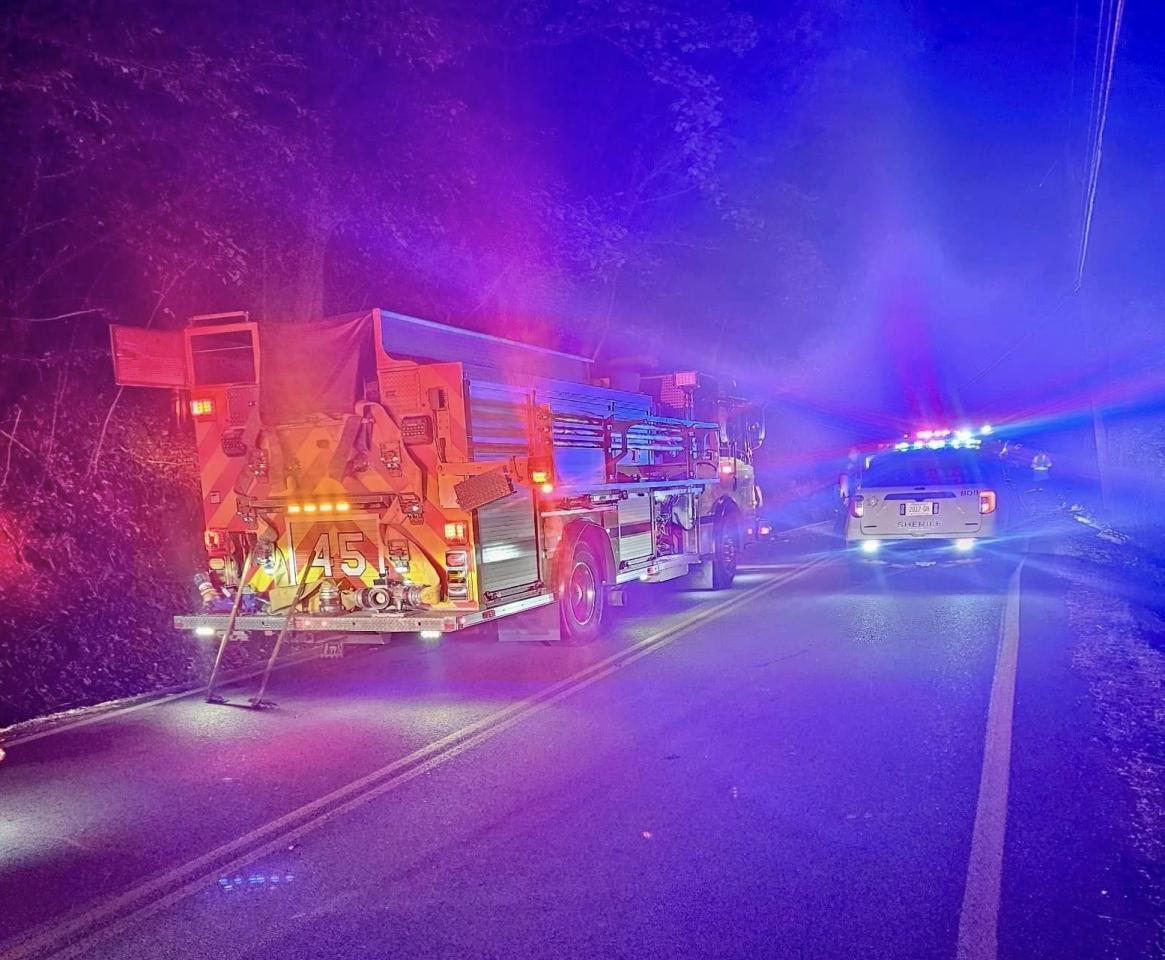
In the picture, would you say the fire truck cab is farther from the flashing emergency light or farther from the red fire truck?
the flashing emergency light

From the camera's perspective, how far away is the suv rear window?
548 inches

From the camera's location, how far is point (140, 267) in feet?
33.4

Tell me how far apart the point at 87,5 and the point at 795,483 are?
32.9 m

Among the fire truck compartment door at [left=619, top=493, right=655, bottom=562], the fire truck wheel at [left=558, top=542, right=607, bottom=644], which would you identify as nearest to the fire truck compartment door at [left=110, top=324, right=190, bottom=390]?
the fire truck wheel at [left=558, top=542, right=607, bottom=644]

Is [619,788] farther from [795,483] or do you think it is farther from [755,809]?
[795,483]

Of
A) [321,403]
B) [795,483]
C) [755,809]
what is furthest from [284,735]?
[795,483]

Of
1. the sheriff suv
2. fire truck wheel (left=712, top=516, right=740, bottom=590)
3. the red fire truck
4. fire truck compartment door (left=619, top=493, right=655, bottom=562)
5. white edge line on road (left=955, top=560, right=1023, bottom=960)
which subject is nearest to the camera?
white edge line on road (left=955, top=560, right=1023, bottom=960)

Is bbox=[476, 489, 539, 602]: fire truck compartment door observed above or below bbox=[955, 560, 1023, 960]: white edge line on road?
above

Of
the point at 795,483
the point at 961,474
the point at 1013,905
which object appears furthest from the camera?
the point at 795,483

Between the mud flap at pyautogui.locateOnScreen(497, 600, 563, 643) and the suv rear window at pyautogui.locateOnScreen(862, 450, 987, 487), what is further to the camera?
the suv rear window at pyautogui.locateOnScreen(862, 450, 987, 487)

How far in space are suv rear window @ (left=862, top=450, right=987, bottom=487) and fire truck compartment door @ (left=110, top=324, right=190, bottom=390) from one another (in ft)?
32.7

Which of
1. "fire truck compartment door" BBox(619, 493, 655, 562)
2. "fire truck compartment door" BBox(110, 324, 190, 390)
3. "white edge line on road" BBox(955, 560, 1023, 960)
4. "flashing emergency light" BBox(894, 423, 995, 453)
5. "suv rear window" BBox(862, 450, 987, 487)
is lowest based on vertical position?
"white edge line on road" BBox(955, 560, 1023, 960)

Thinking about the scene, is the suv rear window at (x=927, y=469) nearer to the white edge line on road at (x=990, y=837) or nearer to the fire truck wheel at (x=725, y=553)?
the fire truck wheel at (x=725, y=553)

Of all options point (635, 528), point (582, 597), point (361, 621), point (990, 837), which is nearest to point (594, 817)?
point (990, 837)
